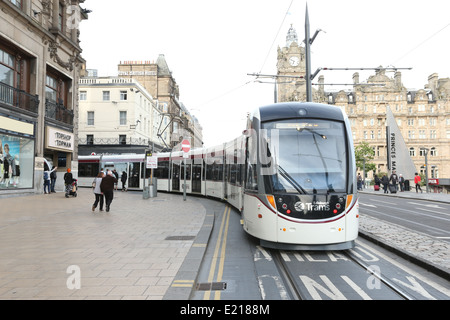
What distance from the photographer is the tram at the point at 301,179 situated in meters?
6.78

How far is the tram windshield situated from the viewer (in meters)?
7.00

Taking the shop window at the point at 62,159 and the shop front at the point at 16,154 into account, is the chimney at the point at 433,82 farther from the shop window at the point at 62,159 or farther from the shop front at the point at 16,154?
the shop front at the point at 16,154

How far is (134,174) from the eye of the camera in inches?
1148

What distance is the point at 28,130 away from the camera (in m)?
19.8

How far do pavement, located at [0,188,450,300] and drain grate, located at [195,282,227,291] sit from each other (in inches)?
5.8

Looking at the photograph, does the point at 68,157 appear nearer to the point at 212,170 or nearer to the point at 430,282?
the point at 212,170

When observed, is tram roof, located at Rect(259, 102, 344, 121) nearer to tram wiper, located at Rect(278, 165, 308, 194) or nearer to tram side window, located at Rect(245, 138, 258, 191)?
tram side window, located at Rect(245, 138, 258, 191)

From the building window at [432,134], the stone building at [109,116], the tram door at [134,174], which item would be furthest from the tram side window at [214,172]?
the building window at [432,134]

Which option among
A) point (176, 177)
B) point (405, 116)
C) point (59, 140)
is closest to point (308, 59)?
point (176, 177)

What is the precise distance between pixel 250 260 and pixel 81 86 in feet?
144

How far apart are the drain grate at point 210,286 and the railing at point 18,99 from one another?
55.1 feet

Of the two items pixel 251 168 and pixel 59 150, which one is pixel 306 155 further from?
pixel 59 150

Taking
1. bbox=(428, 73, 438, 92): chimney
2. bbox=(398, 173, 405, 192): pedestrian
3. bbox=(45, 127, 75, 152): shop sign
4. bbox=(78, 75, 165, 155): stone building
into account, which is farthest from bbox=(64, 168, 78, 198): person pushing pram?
bbox=(428, 73, 438, 92): chimney
